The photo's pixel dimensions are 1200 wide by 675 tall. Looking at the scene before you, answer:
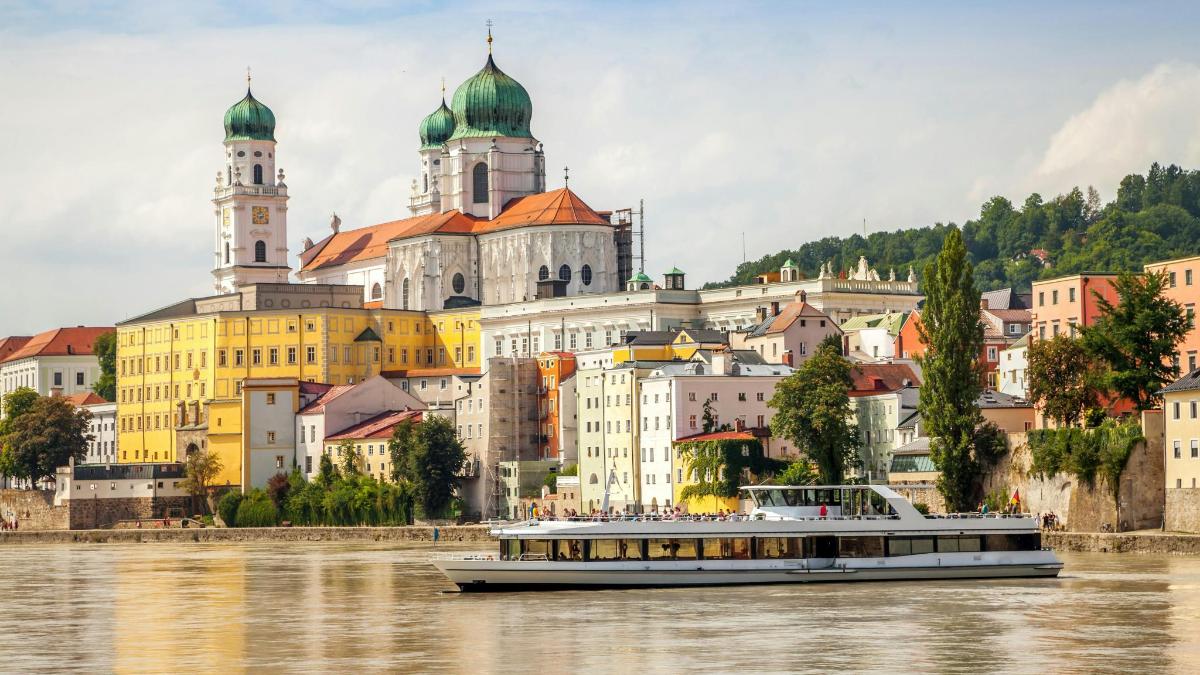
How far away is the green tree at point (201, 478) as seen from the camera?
462ft

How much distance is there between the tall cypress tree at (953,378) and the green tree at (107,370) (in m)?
108

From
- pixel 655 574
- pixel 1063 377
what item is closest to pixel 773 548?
pixel 655 574

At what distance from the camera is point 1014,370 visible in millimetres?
114188

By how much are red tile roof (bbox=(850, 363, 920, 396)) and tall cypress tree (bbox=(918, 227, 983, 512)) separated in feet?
57.1

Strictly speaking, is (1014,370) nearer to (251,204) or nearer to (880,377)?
(880,377)

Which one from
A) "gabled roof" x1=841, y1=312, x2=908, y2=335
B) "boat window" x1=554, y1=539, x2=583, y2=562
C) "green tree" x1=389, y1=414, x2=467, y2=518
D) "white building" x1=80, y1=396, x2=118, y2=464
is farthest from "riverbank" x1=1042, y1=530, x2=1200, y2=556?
"white building" x1=80, y1=396, x2=118, y2=464

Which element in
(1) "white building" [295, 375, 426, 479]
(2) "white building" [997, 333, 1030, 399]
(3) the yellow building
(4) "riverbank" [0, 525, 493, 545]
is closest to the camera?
(2) "white building" [997, 333, 1030, 399]

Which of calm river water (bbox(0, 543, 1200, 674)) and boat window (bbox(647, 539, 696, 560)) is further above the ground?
boat window (bbox(647, 539, 696, 560))

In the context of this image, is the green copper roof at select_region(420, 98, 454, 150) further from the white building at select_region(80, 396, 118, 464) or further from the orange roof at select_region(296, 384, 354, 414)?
the orange roof at select_region(296, 384, 354, 414)

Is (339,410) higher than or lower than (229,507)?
higher

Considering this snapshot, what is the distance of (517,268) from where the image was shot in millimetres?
169750

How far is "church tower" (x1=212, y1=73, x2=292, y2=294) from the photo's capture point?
196125 millimetres

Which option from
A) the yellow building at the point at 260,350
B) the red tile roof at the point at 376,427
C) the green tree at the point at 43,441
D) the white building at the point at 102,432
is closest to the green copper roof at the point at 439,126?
the yellow building at the point at 260,350

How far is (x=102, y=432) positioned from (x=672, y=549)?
11383cm
